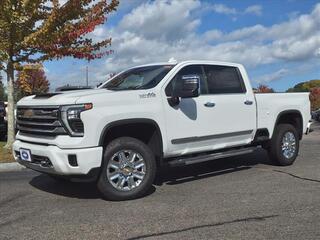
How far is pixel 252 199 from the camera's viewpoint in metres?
6.68

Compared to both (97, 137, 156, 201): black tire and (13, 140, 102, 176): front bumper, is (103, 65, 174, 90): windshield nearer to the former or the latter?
(97, 137, 156, 201): black tire

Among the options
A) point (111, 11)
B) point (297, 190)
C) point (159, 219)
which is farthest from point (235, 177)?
point (111, 11)

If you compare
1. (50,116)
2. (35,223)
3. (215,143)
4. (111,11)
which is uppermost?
(111,11)

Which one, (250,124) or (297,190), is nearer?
(297,190)

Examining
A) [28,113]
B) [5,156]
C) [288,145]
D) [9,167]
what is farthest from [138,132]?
[5,156]

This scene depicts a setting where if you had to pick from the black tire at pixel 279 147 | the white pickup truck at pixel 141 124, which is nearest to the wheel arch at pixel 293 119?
the black tire at pixel 279 147

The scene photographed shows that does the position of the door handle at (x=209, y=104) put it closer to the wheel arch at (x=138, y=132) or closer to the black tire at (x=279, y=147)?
the wheel arch at (x=138, y=132)

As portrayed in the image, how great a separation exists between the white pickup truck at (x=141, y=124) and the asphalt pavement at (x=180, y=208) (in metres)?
0.42

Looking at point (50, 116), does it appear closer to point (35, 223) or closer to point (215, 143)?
point (35, 223)

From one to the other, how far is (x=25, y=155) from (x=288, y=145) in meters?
5.03

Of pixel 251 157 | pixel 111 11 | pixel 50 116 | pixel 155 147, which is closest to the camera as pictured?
pixel 50 116

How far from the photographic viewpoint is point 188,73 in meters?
7.79

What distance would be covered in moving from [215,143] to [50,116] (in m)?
2.79

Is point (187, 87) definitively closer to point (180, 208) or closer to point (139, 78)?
point (139, 78)
